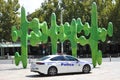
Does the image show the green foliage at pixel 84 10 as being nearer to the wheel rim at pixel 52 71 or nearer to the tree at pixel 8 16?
the tree at pixel 8 16

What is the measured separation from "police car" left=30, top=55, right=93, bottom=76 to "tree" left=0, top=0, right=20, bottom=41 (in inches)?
1497

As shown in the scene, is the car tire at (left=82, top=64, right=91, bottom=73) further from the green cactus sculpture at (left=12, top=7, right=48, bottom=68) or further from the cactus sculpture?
the green cactus sculpture at (left=12, top=7, right=48, bottom=68)

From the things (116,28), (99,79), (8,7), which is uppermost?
(8,7)

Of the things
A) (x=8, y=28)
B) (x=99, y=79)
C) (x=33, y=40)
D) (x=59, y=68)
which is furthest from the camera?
(x=8, y=28)

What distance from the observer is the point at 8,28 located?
206ft

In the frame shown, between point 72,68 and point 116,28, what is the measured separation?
4118 cm

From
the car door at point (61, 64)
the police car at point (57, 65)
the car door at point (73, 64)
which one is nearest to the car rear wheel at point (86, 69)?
the police car at point (57, 65)

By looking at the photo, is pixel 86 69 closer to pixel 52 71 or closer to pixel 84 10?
pixel 52 71

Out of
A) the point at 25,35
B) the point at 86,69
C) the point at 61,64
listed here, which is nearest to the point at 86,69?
the point at 86,69

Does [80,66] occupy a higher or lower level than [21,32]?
lower

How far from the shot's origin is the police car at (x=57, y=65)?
24.1 meters

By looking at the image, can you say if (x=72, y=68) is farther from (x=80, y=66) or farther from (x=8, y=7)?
(x=8, y=7)

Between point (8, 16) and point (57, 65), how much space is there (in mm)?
40455

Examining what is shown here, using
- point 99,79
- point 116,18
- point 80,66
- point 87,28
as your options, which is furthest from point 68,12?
point 99,79
